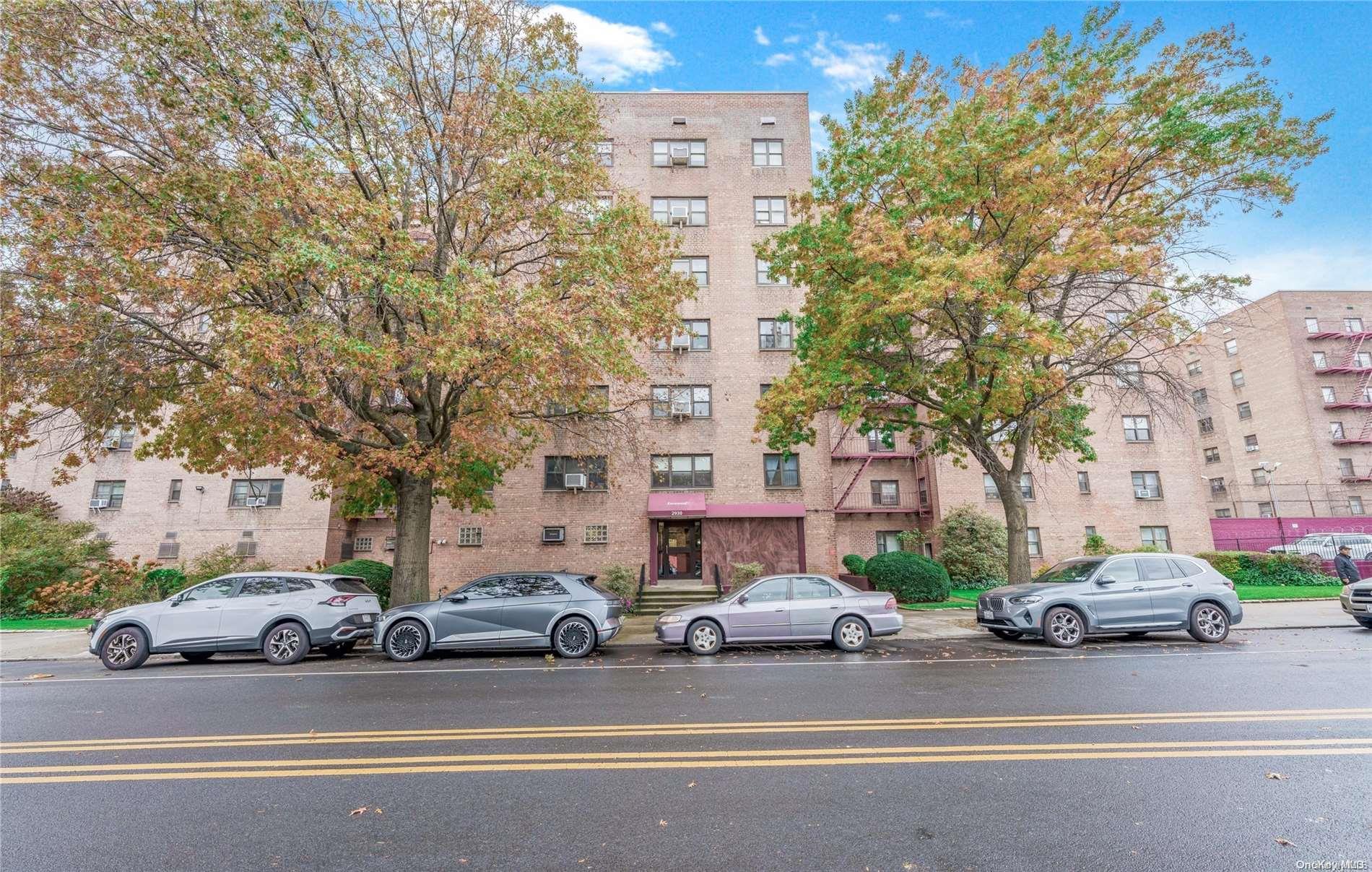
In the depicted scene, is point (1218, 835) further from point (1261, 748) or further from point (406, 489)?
point (406, 489)

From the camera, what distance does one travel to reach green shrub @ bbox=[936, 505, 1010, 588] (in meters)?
22.5

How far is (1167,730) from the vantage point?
17.7 ft

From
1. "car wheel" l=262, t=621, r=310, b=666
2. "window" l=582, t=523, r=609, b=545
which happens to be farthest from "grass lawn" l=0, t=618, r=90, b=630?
"window" l=582, t=523, r=609, b=545

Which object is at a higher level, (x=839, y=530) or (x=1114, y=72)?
(x=1114, y=72)

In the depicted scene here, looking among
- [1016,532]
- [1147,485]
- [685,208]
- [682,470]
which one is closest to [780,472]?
[682,470]

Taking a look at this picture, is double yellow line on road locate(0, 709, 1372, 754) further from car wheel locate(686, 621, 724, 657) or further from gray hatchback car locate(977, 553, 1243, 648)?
car wheel locate(686, 621, 724, 657)

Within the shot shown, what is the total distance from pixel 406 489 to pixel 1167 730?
45.7ft

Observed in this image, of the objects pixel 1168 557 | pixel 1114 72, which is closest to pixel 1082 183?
pixel 1114 72

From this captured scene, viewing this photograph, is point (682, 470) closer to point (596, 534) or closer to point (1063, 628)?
point (596, 534)

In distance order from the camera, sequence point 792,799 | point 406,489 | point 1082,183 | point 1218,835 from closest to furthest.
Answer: point 1218,835 < point 792,799 < point 1082,183 < point 406,489

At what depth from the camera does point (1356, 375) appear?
38.6 meters

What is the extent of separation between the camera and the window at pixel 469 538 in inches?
844

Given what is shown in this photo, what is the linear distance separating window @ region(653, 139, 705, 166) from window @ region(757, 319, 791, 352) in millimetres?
7430

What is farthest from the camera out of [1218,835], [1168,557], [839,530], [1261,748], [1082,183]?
[839,530]
